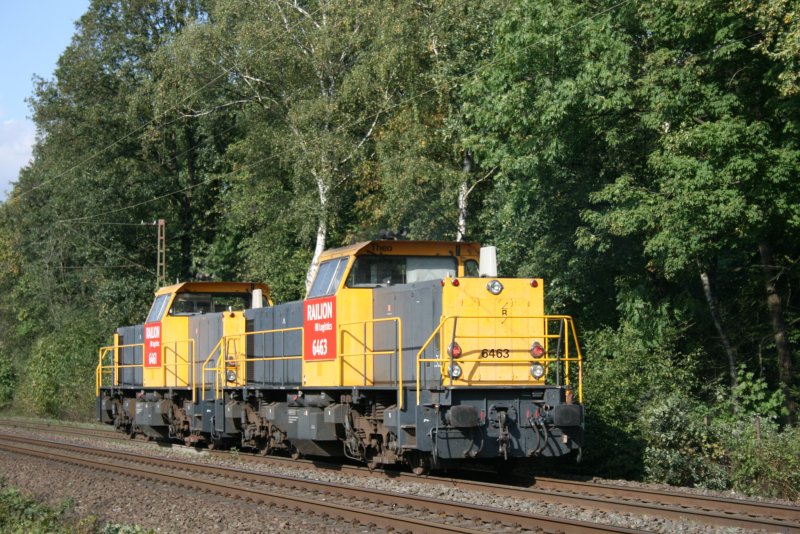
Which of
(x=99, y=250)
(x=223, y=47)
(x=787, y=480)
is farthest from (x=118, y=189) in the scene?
(x=787, y=480)

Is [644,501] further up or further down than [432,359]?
further down

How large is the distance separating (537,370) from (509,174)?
9453 millimetres

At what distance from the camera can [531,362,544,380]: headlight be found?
12859mm

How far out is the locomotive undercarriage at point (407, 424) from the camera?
39.1ft

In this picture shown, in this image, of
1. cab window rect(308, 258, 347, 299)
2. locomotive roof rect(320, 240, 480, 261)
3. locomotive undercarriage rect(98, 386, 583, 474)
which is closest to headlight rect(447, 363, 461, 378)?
locomotive undercarriage rect(98, 386, 583, 474)

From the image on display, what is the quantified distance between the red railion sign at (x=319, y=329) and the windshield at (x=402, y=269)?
25.6 inches

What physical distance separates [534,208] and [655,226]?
3.97m

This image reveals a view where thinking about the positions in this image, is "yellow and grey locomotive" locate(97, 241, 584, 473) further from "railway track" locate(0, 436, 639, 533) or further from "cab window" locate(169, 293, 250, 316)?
"cab window" locate(169, 293, 250, 316)

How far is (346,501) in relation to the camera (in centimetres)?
1155

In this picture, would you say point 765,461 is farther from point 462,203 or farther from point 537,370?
point 462,203

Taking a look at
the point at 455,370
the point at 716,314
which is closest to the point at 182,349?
the point at 455,370

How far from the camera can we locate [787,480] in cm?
1240

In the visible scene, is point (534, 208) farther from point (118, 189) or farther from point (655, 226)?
point (118, 189)

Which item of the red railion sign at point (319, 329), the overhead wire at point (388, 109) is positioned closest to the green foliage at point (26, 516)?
the red railion sign at point (319, 329)
